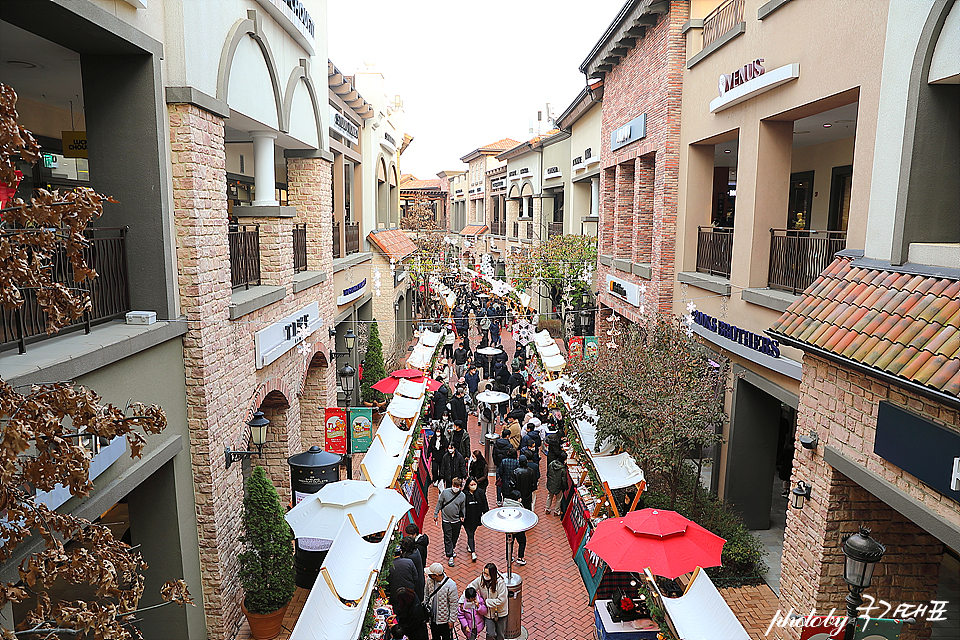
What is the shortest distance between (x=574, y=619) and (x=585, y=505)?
6.70ft

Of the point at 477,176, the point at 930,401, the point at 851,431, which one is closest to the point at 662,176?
the point at 851,431

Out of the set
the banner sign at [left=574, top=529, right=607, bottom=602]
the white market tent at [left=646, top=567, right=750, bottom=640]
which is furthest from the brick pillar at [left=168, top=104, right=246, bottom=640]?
the white market tent at [left=646, top=567, right=750, bottom=640]

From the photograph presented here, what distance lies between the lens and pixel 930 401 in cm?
561

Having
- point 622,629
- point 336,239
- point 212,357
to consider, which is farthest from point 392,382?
point 622,629

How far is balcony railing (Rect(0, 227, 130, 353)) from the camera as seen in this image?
19.6ft

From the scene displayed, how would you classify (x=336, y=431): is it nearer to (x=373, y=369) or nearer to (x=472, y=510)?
(x=472, y=510)

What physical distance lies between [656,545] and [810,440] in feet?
7.47

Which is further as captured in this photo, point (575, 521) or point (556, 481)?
point (556, 481)

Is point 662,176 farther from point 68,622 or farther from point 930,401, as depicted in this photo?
point 68,622

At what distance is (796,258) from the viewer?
10.3 meters

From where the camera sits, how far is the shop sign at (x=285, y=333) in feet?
33.0

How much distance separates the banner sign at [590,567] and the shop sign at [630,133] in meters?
11.1

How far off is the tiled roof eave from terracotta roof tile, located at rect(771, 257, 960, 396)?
0.03 metres

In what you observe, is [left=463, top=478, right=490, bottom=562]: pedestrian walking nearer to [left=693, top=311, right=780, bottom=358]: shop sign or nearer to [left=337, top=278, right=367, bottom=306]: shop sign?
[left=693, top=311, right=780, bottom=358]: shop sign
